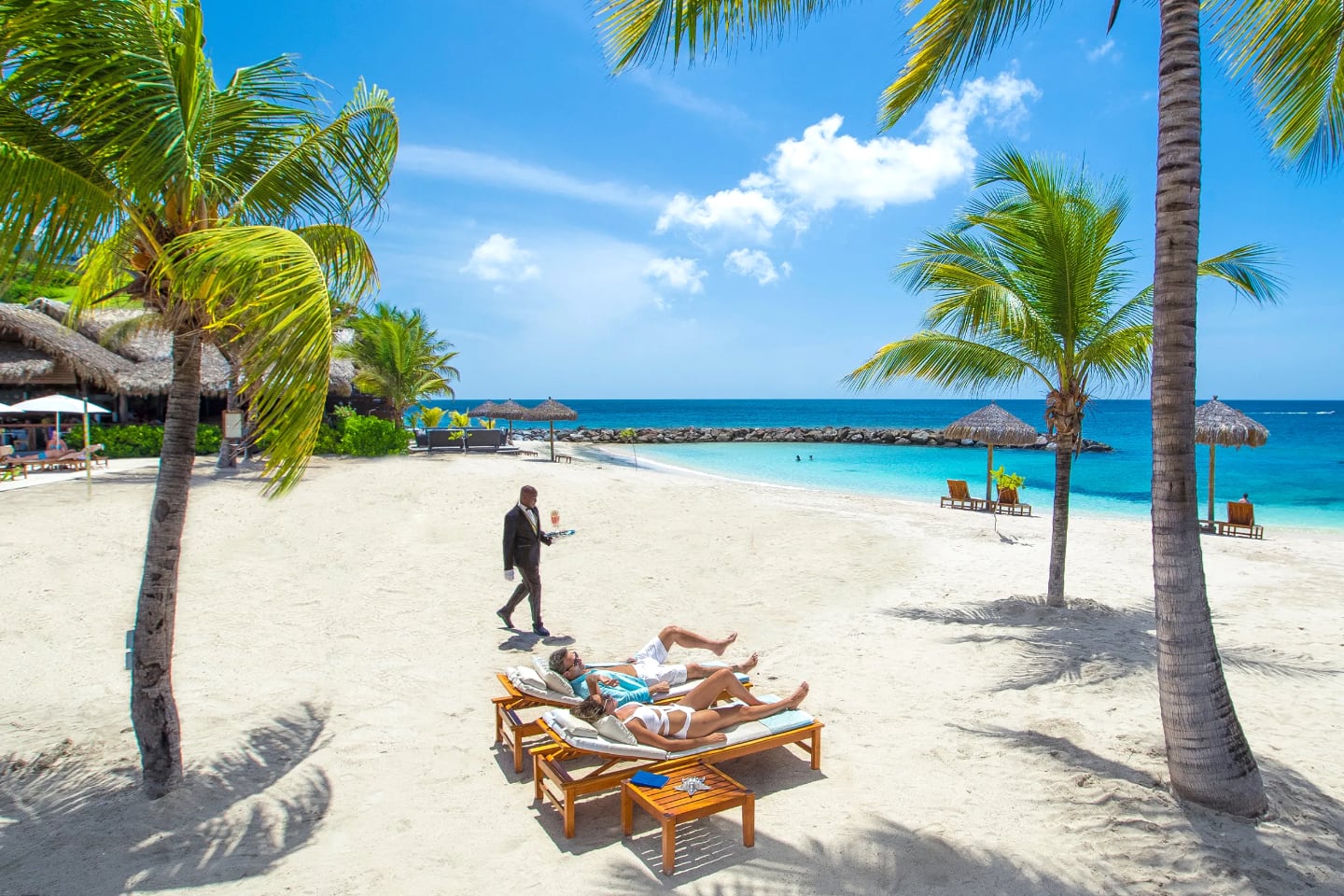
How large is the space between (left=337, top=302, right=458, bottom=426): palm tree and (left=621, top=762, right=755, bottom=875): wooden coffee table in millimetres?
22429

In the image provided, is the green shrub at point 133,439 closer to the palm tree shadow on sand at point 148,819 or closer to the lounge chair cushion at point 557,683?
the palm tree shadow on sand at point 148,819

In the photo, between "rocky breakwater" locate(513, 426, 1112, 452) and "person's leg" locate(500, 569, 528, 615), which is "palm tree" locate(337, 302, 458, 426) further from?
"rocky breakwater" locate(513, 426, 1112, 452)

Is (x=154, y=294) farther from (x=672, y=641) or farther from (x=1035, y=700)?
(x=1035, y=700)

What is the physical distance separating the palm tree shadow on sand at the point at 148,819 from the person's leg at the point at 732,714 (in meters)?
2.20

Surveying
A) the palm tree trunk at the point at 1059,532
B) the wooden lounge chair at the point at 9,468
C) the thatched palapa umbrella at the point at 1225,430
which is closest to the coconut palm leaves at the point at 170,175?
the palm tree trunk at the point at 1059,532

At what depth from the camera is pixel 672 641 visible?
5871 mm

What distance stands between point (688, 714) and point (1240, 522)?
1558cm

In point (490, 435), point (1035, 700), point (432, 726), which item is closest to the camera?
point (432, 726)

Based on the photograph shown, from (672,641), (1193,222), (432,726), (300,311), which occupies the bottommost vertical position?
(432,726)

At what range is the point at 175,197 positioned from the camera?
3.85 m

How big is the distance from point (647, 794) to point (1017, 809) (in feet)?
6.88

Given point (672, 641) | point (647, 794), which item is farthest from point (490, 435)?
point (647, 794)

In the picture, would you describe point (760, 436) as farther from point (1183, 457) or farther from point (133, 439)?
point (1183, 457)

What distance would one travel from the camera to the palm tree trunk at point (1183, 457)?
3.81 meters
